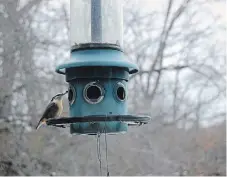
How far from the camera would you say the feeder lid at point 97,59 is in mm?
1455

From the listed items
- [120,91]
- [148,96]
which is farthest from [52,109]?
[148,96]

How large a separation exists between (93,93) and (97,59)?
0.42 feet

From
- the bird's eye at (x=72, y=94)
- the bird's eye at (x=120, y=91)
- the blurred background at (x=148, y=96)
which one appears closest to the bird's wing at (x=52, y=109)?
the bird's eye at (x=72, y=94)

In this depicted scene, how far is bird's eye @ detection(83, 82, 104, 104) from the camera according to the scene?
59.8 inches

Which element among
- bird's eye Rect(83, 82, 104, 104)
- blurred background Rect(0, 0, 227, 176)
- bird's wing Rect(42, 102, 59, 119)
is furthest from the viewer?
blurred background Rect(0, 0, 227, 176)

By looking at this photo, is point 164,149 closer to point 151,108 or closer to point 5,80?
point 151,108

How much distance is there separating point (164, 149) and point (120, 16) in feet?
4.97

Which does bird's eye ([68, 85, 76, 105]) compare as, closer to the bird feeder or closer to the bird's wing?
the bird feeder

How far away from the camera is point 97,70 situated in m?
1.51

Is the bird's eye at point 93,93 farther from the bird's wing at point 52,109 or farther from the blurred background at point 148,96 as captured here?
the blurred background at point 148,96

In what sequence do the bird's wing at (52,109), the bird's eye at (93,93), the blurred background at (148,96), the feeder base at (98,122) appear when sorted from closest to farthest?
the feeder base at (98,122), the bird's eye at (93,93), the bird's wing at (52,109), the blurred background at (148,96)

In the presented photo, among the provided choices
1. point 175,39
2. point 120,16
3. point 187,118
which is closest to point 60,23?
point 175,39

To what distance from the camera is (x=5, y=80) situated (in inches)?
110

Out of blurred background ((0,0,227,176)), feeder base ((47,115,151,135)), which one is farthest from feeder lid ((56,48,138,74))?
blurred background ((0,0,227,176))
